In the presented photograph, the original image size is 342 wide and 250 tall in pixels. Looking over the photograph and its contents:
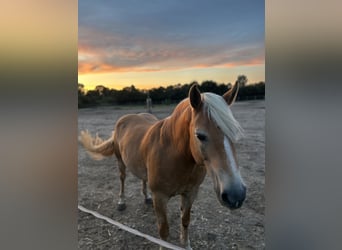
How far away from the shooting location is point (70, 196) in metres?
0.91

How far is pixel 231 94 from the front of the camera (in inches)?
36.5

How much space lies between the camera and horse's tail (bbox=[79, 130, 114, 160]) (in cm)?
101

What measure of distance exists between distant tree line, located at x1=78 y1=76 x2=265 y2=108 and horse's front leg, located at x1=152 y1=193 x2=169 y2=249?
1.17ft

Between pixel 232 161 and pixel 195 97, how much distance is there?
233mm

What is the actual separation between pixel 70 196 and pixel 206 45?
67cm

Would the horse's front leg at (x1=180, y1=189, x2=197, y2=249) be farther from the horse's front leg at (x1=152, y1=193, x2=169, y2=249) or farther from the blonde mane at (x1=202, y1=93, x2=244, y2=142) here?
the blonde mane at (x1=202, y1=93, x2=244, y2=142)

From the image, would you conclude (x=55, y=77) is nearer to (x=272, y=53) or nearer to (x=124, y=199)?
(x=124, y=199)

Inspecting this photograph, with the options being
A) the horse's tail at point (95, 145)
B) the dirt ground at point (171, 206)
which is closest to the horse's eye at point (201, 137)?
the dirt ground at point (171, 206)

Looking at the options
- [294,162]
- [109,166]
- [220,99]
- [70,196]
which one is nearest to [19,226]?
[70,196]

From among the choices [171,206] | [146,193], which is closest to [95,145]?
[146,193]

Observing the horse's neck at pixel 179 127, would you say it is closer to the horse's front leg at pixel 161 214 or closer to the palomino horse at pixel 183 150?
the palomino horse at pixel 183 150

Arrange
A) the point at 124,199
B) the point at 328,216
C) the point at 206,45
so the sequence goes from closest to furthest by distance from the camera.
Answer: the point at 328,216 < the point at 206,45 < the point at 124,199

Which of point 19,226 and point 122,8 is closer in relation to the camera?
point 19,226

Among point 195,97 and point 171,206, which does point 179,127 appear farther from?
point 171,206
